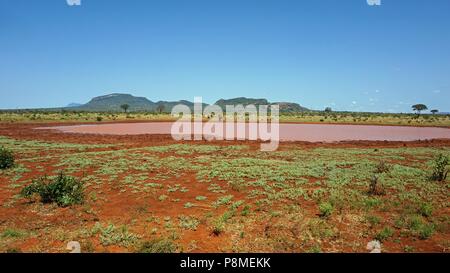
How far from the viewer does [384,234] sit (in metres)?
7.57

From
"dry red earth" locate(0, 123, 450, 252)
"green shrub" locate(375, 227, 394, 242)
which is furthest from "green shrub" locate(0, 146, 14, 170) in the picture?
"green shrub" locate(375, 227, 394, 242)

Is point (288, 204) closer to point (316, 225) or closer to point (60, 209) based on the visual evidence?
point (316, 225)

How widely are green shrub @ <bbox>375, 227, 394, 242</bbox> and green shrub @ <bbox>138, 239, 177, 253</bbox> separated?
5070 mm

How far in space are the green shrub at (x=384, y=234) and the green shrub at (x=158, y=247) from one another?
16.6 ft

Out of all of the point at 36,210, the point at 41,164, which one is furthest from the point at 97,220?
the point at 41,164

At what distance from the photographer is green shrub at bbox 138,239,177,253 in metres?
6.69

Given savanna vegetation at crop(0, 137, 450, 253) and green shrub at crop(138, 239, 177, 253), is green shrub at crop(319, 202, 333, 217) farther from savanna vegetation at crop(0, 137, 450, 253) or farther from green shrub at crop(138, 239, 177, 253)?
green shrub at crop(138, 239, 177, 253)

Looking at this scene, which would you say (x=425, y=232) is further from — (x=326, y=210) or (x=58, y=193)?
(x=58, y=193)

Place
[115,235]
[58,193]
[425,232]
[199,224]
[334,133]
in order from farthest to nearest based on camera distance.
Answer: [334,133]
[58,193]
[199,224]
[425,232]
[115,235]

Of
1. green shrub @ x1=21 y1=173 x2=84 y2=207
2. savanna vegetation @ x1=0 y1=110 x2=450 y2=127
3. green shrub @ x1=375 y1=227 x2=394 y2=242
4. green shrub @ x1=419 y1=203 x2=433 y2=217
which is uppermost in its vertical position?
savanna vegetation @ x1=0 y1=110 x2=450 y2=127

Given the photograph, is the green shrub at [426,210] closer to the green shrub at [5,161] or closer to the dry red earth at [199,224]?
the dry red earth at [199,224]

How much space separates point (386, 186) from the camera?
1225 centimetres

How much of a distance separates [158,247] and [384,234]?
18.5 ft

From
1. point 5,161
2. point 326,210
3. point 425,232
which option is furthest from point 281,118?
point 425,232
